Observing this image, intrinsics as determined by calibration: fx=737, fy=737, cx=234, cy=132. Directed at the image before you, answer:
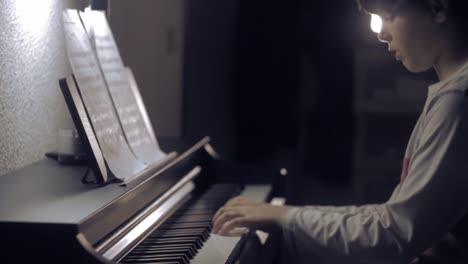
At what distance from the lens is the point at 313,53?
3.48 m

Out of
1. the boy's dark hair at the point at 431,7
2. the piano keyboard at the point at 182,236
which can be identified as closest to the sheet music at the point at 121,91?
the piano keyboard at the point at 182,236

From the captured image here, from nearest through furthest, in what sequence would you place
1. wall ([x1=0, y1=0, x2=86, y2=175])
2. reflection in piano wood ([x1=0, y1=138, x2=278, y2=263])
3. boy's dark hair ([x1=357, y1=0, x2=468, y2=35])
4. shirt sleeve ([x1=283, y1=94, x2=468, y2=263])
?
reflection in piano wood ([x1=0, y1=138, x2=278, y2=263]) < shirt sleeve ([x1=283, y1=94, x2=468, y2=263]) < boy's dark hair ([x1=357, y1=0, x2=468, y2=35]) < wall ([x1=0, y1=0, x2=86, y2=175])

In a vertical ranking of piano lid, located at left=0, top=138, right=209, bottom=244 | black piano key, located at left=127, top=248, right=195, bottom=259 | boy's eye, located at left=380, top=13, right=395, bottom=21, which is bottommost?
black piano key, located at left=127, top=248, right=195, bottom=259

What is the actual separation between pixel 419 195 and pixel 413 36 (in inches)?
12.7

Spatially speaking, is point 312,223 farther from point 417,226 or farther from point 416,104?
point 416,104

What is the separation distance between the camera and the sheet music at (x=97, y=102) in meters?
1.44

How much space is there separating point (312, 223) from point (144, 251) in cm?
33

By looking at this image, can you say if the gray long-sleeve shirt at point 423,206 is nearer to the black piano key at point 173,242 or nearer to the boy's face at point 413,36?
the boy's face at point 413,36

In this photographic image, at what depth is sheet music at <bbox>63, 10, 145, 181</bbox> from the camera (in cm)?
144

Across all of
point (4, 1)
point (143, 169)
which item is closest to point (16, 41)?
point (4, 1)

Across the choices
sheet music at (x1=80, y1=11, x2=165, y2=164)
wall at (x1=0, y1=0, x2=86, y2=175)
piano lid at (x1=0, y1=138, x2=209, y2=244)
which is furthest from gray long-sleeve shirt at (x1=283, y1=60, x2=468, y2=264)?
wall at (x1=0, y1=0, x2=86, y2=175)

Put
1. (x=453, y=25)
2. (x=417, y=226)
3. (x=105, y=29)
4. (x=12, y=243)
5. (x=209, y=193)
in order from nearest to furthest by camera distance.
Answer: (x=12, y=243)
(x=417, y=226)
(x=453, y=25)
(x=105, y=29)
(x=209, y=193)

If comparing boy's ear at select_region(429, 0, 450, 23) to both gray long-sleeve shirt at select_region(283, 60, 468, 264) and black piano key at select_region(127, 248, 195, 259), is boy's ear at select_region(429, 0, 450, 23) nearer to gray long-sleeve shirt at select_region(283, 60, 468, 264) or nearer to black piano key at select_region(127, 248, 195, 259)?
gray long-sleeve shirt at select_region(283, 60, 468, 264)

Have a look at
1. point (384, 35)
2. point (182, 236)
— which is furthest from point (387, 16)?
point (182, 236)
